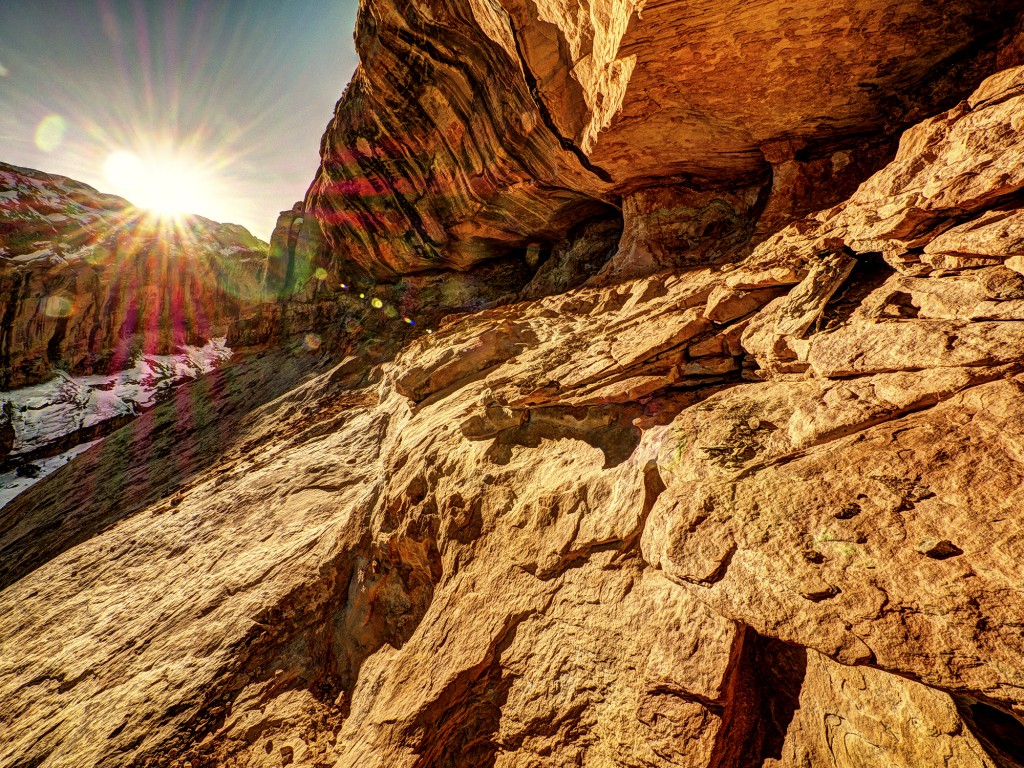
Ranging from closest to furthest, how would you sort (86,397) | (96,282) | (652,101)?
(652,101) < (86,397) < (96,282)

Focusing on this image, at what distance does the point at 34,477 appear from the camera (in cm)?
2317

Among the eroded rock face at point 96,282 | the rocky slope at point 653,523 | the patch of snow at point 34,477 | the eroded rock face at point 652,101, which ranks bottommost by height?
the rocky slope at point 653,523

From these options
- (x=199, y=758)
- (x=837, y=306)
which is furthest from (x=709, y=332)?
(x=199, y=758)

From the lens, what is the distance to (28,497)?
1805 cm

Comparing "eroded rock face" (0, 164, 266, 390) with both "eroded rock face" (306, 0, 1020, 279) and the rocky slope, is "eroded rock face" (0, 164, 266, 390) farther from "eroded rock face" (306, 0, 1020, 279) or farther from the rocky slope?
the rocky slope

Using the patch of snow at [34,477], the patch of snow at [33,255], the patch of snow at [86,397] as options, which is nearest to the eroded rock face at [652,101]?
the patch of snow at [34,477]

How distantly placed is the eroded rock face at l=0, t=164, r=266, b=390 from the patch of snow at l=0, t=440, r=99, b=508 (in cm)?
860

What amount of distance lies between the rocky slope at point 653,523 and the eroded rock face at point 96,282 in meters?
28.1

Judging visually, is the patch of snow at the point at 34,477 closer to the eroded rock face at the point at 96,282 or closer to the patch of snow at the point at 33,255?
the eroded rock face at the point at 96,282

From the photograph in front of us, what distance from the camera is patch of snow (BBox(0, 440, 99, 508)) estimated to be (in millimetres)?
21684

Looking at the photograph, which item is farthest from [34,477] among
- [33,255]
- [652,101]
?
[652,101]

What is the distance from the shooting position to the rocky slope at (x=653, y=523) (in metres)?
2.93

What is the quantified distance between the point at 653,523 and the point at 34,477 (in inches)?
1460

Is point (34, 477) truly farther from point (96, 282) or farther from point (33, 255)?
point (33, 255)
